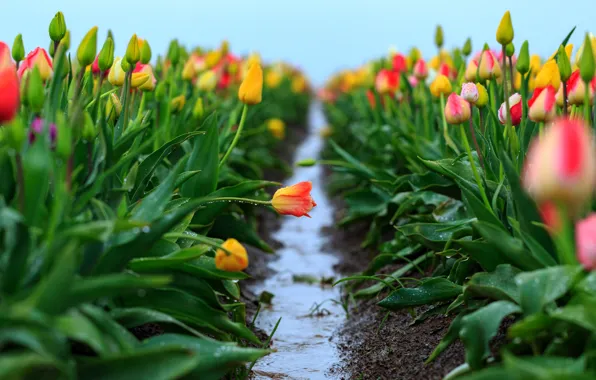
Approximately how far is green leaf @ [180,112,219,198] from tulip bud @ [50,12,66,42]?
1.86 feet

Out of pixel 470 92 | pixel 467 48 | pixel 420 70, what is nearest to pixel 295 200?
pixel 470 92

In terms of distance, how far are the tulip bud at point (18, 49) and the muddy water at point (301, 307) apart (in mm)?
1274

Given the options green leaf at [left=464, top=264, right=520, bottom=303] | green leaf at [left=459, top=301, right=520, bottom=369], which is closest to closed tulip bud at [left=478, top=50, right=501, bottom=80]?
green leaf at [left=464, top=264, right=520, bottom=303]

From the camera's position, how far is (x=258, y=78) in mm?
2809

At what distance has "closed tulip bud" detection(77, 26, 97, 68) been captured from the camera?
7.41ft

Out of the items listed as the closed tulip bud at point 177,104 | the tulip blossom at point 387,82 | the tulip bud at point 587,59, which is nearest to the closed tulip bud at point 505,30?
the tulip bud at point 587,59

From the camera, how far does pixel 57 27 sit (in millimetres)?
2498

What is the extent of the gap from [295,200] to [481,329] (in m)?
0.84

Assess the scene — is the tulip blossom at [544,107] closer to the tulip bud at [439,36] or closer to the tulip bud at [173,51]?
the tulip bud at [173,51]

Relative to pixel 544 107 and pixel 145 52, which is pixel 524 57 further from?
pixel 145 52

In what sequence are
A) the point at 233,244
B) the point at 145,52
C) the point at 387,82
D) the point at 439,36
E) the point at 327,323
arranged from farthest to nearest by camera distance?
1. the point at 387,82
2. the point at 439,36
3. the point at 327,323
4. the point at 145,52
5. the point at 233,244

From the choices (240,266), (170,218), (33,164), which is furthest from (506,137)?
(33,164)

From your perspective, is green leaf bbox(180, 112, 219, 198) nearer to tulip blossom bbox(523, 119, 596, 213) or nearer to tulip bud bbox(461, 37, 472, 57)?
tulip bud bbox(461, 37, 472, 57)

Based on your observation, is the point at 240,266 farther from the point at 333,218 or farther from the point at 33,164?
the point at 333,218
